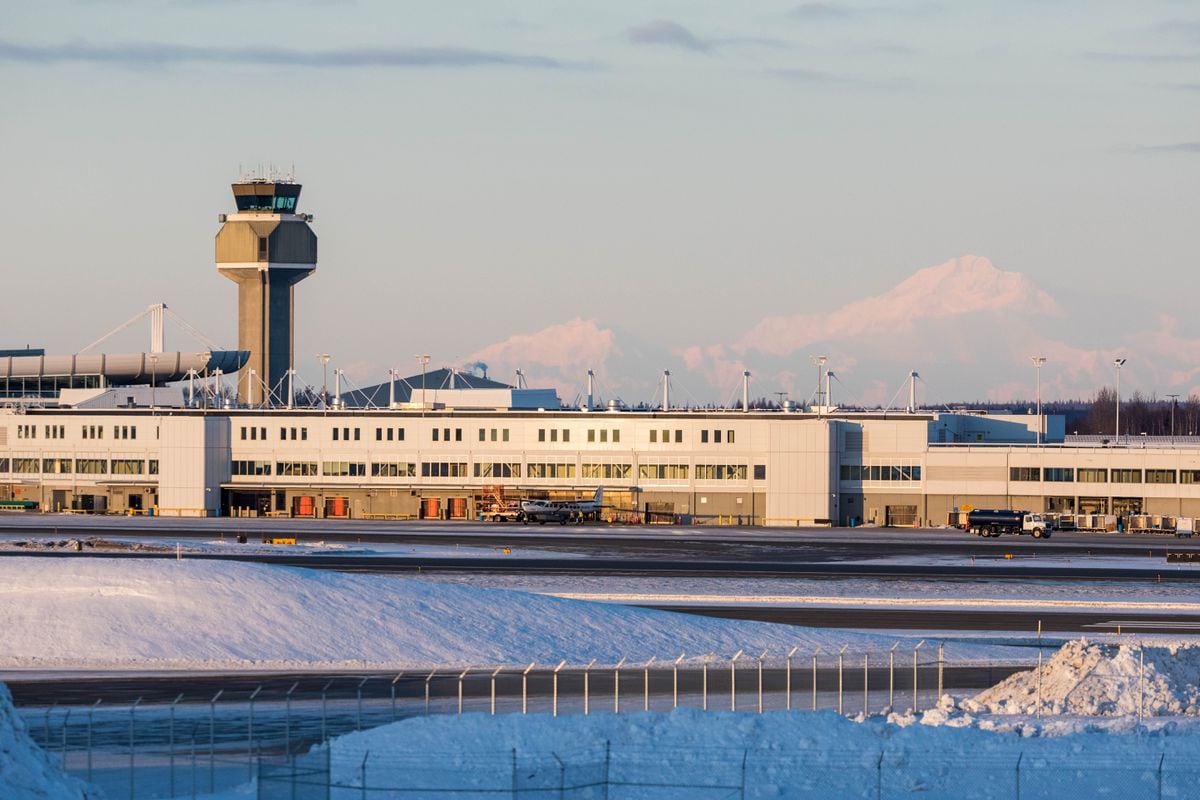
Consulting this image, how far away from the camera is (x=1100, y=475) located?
142 m

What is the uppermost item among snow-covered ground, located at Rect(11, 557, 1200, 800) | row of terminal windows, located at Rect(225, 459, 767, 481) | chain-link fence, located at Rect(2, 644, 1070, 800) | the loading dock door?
row of terminal windows, located at Rect(225, 459, 767, 481)

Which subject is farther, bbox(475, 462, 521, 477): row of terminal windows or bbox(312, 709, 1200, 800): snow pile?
bbox(475, 462, 521, 477): row of terminal windows

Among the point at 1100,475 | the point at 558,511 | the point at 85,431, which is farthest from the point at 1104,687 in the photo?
the point at 85,431

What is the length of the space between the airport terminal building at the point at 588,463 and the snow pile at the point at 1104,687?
95.7 m

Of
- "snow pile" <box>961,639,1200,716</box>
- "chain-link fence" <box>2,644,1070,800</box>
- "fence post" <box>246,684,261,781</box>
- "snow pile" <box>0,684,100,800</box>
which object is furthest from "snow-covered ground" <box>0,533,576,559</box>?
"snow pile" <box>0,684,100,800</box>

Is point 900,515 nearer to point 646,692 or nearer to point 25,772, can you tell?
point 646,692

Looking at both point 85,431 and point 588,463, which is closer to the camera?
point 588,463

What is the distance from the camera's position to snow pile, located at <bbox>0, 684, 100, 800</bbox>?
32.6 m

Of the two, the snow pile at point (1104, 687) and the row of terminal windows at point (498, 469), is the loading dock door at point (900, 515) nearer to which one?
the row of terminal windows at point (498, 469)

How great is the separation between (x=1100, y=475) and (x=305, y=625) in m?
94.2

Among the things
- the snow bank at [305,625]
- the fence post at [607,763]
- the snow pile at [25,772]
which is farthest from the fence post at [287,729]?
the snow bank at [305,625]

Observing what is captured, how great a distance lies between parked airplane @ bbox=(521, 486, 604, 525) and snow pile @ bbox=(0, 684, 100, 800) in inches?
4166

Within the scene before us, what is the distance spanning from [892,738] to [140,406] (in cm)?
14993

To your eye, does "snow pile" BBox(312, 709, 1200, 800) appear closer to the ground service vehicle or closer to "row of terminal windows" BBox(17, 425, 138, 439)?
the ground service vehicle
